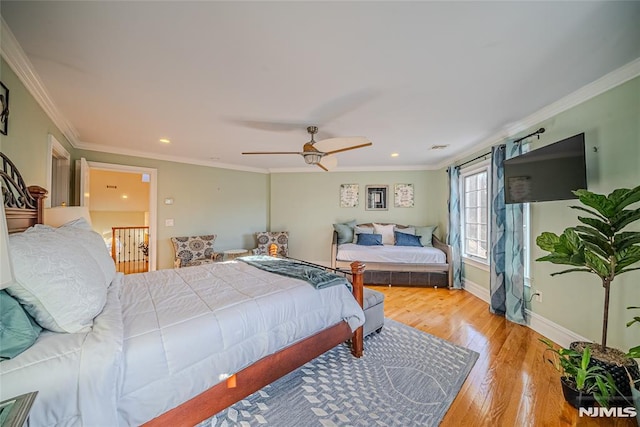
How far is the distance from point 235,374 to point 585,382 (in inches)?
91.1

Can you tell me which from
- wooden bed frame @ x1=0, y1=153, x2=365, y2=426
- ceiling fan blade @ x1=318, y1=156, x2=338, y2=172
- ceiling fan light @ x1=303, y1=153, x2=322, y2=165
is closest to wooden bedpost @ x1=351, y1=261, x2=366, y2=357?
wooden bed frame @ x1=0, y1=153, x2=365, y2=426

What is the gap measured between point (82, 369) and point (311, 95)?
2268mm

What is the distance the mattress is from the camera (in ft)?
3.92

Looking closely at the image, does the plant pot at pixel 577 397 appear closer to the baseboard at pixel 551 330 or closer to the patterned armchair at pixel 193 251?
the baseboard at pixel 551 330

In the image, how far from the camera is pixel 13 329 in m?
0.97

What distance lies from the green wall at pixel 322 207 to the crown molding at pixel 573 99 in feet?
7.16

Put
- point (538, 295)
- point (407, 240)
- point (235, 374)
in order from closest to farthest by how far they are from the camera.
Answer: point (235, 374) < point (538, 295) < point (407, 240)

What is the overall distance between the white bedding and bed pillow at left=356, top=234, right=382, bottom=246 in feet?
0.75

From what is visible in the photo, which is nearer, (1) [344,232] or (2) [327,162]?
(2) [327,162]

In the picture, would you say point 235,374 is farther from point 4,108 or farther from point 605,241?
point 605,241

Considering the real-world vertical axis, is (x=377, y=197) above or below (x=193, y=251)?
above

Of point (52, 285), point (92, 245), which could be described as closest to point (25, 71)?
point (92, 245)

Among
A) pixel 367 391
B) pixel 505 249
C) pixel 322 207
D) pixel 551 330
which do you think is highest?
pixel 322 207

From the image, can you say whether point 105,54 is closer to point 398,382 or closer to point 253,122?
point 253,122
